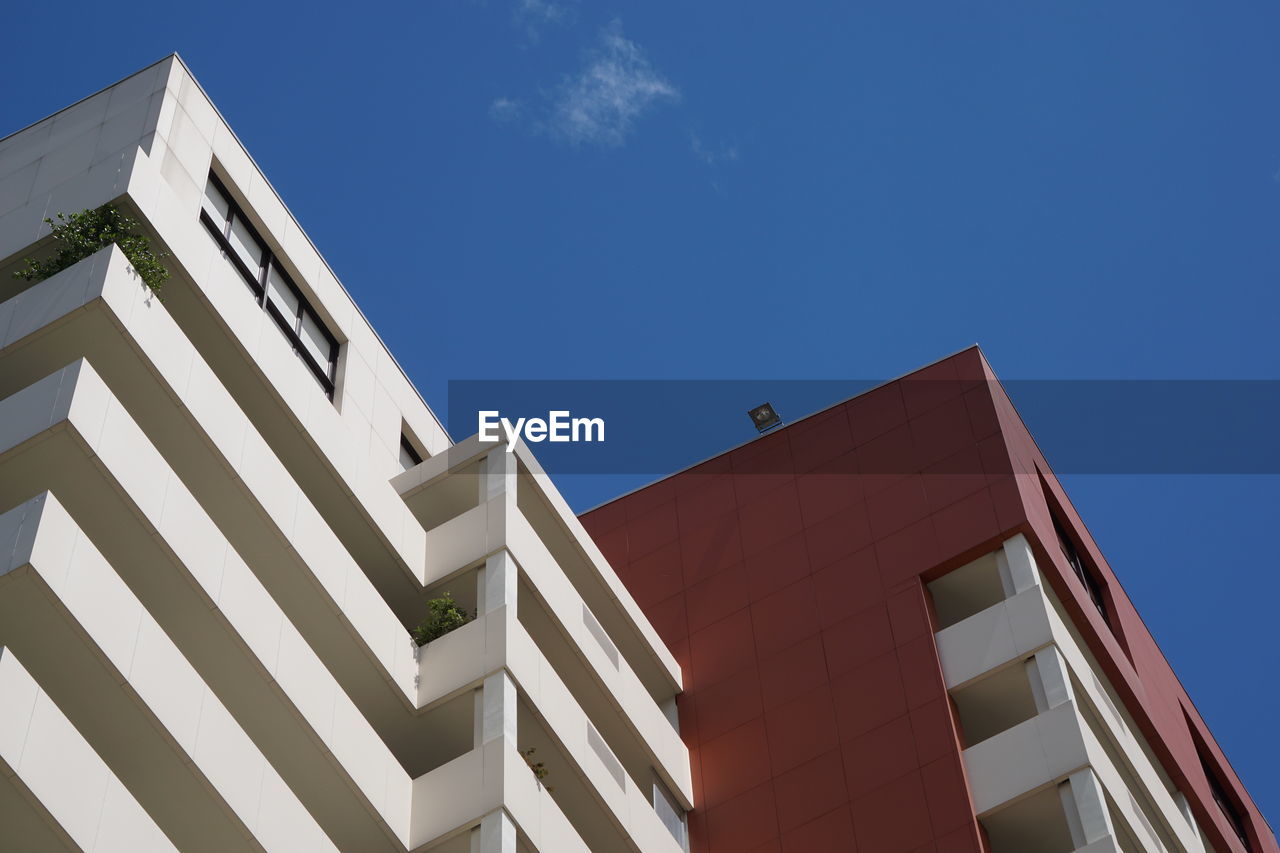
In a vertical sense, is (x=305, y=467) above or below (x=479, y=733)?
above

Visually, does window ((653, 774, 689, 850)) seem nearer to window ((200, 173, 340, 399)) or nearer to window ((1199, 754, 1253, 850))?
window ((200, 173, 340, 399))

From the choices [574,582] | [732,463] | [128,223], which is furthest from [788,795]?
[128,223]

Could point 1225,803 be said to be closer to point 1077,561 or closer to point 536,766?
point 1077,561

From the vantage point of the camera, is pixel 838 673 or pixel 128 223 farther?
pixel 838 673

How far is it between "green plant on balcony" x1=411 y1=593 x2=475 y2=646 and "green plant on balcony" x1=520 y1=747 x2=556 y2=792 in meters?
3.07

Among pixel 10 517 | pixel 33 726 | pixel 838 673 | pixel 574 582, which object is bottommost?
pixel 33 726

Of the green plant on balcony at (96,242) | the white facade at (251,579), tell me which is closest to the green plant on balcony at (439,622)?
the white facade at (251,579)

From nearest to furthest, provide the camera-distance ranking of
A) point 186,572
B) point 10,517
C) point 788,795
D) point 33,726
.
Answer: point 33,726
point 10,517
point 186,572
point 788,795

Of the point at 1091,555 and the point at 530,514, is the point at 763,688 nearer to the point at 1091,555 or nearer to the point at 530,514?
the point at 530,514

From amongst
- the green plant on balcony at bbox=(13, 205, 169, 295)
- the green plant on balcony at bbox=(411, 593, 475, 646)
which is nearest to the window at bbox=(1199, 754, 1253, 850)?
the green plant on balcony at bbox=(411, 593, 475, 646)

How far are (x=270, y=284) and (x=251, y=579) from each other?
11071mm

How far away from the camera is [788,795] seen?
39.3 metres

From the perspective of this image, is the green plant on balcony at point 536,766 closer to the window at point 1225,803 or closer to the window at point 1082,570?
the window at point 1082,570

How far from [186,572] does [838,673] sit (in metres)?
17.8
